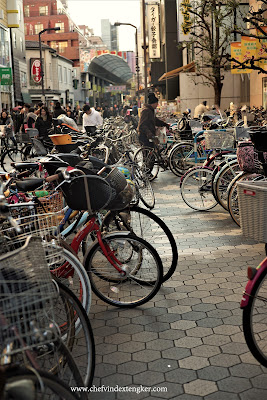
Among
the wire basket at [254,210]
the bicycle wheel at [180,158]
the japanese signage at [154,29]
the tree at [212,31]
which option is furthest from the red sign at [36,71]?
the wire basket at [254,210]

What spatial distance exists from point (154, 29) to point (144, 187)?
38267 millimetres

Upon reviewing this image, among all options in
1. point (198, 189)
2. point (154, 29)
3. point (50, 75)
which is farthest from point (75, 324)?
point (50, 75)

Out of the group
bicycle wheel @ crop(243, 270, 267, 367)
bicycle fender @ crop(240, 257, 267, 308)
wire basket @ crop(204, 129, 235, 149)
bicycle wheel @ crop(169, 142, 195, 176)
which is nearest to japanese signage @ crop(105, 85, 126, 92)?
bicycle wheel @ crop(169, 142, 195, 176)

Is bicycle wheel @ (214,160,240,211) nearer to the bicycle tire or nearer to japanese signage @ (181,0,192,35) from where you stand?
the bicycle tire

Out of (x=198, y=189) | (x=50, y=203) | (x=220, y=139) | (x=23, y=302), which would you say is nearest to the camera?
(x=23, y=302)

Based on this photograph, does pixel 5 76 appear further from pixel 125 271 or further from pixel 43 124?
pixel 125 271

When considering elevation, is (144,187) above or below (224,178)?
below

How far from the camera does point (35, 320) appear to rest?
2311 millimetres

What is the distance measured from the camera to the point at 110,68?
327ft

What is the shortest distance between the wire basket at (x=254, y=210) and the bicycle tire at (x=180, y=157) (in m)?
9.29

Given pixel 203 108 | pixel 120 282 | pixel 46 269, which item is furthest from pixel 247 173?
pixel 203 108

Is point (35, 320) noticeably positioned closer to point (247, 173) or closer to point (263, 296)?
point (263, 296)

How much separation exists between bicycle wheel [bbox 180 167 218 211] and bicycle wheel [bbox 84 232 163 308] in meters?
4.18

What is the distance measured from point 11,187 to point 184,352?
2381mm
